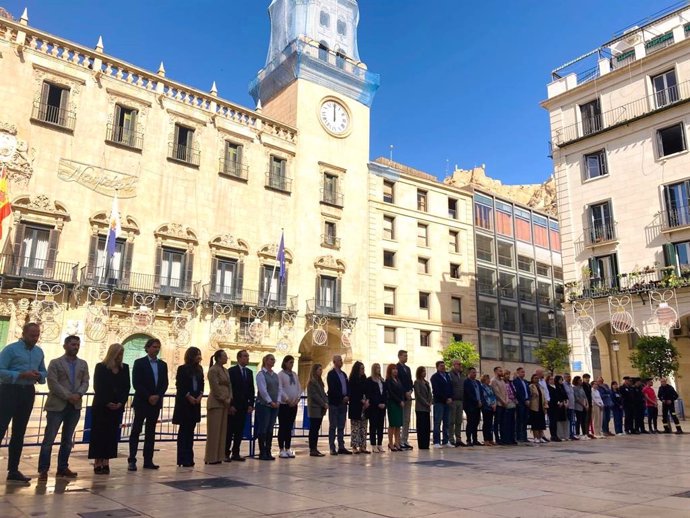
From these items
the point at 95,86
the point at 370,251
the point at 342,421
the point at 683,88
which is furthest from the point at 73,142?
the point at 683,88

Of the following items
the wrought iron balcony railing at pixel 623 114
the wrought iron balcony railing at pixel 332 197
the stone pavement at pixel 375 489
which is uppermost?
the wrought iron balcony railing at pixel 623 114

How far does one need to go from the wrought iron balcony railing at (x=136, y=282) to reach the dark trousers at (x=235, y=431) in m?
17.5

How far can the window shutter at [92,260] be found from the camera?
2489 centimetres

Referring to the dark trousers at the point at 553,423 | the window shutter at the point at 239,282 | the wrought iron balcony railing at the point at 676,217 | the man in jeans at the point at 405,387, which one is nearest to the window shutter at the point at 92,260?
the window shutter at the point at 239,282

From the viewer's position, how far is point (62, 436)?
7.57m

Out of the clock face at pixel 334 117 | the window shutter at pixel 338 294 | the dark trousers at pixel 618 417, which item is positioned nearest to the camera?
the dark trousers at pixel 618 417

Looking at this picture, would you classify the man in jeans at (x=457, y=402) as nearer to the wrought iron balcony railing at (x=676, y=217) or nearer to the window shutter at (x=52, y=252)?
the wrought iron balcony railing at (x=676, y=217)

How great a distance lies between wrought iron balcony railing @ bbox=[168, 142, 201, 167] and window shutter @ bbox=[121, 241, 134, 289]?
17.3 feet

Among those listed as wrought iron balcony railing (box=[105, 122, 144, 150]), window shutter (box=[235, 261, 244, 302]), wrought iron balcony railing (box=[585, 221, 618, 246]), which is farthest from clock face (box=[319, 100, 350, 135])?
wrought iron balcony railing (box=[585, 221, 618, 246])

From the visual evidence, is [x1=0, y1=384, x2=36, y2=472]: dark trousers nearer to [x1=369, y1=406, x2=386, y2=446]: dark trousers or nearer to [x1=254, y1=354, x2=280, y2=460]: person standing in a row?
[x1=254, y1=354, x2=280, y2=460]: person standing in a row

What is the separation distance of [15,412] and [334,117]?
1221 inches

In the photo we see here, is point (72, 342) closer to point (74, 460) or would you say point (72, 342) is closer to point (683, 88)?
point (74, 460)

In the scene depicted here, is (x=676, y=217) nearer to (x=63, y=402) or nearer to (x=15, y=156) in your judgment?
(x=63, y=402)

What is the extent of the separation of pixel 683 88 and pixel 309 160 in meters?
19.8
